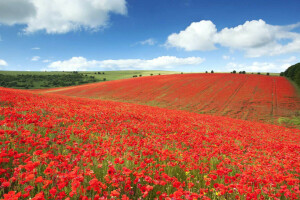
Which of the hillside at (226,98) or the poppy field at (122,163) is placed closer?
the poppy field at (122,163)

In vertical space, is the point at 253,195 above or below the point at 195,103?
above

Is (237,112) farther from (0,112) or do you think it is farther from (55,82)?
(55,82)

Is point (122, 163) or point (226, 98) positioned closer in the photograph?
point (122, 163)

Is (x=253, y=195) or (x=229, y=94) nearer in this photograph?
(x=253, y=195)

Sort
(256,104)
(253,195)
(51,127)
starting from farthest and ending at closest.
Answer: (256,104) → (51,127) → (253,195)

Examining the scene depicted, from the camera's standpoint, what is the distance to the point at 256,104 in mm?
33969

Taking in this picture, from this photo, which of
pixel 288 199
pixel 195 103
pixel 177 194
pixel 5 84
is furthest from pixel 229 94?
pixel 5 84

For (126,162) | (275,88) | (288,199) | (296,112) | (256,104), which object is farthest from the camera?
(275,88)

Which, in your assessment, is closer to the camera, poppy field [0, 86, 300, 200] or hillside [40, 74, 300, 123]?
poppy field [0, 86, 300, 200]

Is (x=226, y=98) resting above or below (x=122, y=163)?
below

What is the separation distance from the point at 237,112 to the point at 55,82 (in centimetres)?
8139

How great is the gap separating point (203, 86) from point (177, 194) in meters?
Result: 48.3

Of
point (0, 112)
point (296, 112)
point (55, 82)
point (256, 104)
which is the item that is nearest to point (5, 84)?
point (55, 82)

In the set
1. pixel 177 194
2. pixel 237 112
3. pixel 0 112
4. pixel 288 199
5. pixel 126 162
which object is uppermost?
pixel 0 112
